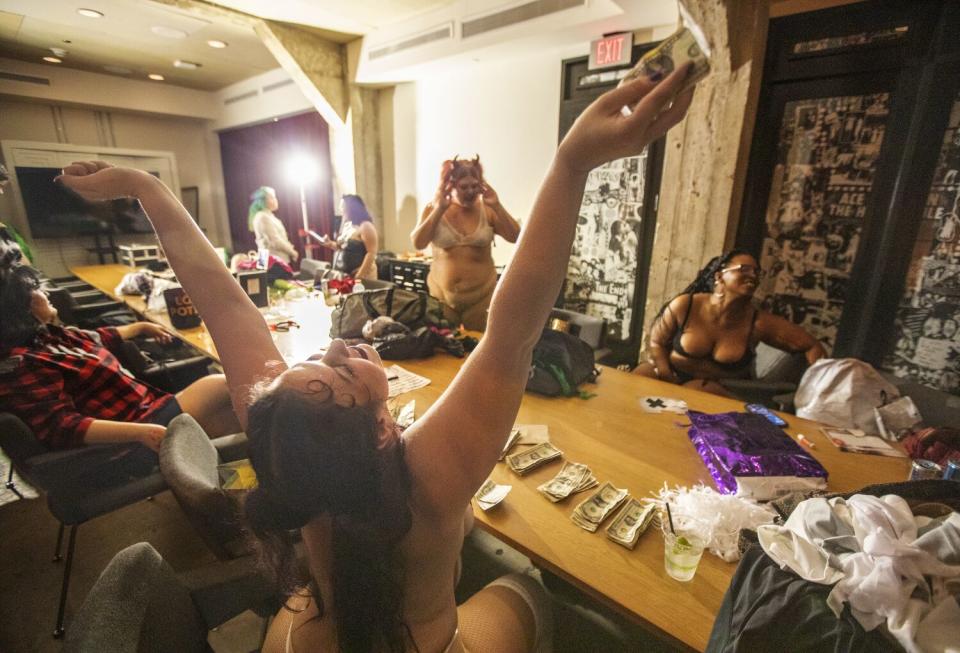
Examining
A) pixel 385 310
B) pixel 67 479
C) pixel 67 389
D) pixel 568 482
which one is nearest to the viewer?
pixel 568 482

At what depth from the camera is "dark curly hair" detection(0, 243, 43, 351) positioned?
175cm

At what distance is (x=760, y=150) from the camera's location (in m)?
3.25

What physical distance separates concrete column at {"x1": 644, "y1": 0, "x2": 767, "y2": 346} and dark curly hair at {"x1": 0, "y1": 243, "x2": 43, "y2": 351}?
150 inches

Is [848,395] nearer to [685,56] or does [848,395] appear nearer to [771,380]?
[771,380]

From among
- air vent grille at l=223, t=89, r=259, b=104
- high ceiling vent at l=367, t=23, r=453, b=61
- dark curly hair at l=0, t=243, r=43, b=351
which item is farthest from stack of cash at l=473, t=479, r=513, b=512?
air vent grille at l=223, t=89, r=259, b=104

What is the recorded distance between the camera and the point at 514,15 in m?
3.63

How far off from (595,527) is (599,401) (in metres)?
0.78

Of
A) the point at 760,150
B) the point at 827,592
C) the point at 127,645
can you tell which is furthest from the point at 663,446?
the point at 760,150

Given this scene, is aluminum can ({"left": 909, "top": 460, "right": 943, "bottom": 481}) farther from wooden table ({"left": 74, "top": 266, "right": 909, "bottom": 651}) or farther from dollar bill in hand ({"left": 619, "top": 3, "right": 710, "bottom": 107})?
dollar bill in hand ({"left": 619, "top": 3, "right": 710, "bottom": 107})

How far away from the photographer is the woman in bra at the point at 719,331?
7.89 feet

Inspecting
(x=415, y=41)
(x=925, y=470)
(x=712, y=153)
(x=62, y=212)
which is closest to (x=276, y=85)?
(x=415, y=41)

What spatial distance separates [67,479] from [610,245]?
158 inches

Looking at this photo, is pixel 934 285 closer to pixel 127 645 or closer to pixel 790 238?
pixel 790 238

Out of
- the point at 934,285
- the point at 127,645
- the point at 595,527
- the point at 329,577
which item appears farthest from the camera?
the point at 934,285
